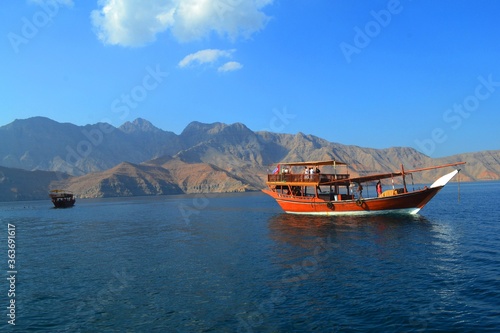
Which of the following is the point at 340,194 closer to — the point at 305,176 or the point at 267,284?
the point at 305,176

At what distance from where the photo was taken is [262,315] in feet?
51.4

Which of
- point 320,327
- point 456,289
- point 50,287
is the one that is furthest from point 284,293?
point 50,287

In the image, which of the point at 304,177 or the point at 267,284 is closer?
the point at 267,284

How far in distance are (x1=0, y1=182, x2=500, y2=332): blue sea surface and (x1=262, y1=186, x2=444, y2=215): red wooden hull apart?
12.8 meters

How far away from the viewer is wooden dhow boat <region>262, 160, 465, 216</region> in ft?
162

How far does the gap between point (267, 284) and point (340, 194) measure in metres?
38.3

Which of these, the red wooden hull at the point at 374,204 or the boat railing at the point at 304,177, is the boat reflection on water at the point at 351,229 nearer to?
the red wooden hull at the point at 374,204

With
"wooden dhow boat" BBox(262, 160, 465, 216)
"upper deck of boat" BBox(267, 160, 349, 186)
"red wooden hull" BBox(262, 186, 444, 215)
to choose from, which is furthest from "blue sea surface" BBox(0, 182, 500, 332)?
"upper deck of boat" BBox(267, 160, 349, 186)

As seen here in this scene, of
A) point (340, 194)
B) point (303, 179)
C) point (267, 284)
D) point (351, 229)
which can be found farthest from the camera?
point (303, 179)

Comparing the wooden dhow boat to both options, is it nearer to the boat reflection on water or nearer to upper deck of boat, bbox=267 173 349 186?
upper deck of boat, bbox=267 173 349 186

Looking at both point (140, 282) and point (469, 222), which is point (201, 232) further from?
point (469, 222)

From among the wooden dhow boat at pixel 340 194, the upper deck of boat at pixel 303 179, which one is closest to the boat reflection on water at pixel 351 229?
the wooden dhow boat at pixel 340 194

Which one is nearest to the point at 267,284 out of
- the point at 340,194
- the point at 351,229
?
the point at 351,229

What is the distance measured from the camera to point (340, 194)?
55.5 m
